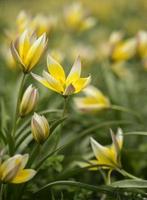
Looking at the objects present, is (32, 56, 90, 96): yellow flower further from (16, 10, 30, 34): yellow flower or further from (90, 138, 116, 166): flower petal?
(16, 10, 30, 34): yellow flower

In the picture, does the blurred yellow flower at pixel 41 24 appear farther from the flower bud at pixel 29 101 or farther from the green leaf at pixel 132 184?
the green leaf at pixel 132 184

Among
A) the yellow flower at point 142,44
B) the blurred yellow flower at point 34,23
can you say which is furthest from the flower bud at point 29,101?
the yellow flower at point 142,44

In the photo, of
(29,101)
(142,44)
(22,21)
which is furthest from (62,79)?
(142,44)

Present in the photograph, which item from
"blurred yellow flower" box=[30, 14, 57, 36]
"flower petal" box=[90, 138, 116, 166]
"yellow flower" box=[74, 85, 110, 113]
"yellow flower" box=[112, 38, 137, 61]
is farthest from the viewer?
"yellow flower" box=[112, 38, 137, 61]

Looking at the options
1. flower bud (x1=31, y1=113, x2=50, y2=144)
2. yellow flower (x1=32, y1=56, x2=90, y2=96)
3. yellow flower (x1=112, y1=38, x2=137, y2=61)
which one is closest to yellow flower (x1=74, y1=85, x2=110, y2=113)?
yellow flower (x1=112, y1=38, x2=137, y2=61)

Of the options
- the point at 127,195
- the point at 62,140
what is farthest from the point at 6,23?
the point at 127,195

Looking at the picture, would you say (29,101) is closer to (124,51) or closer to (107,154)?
(107,154)
